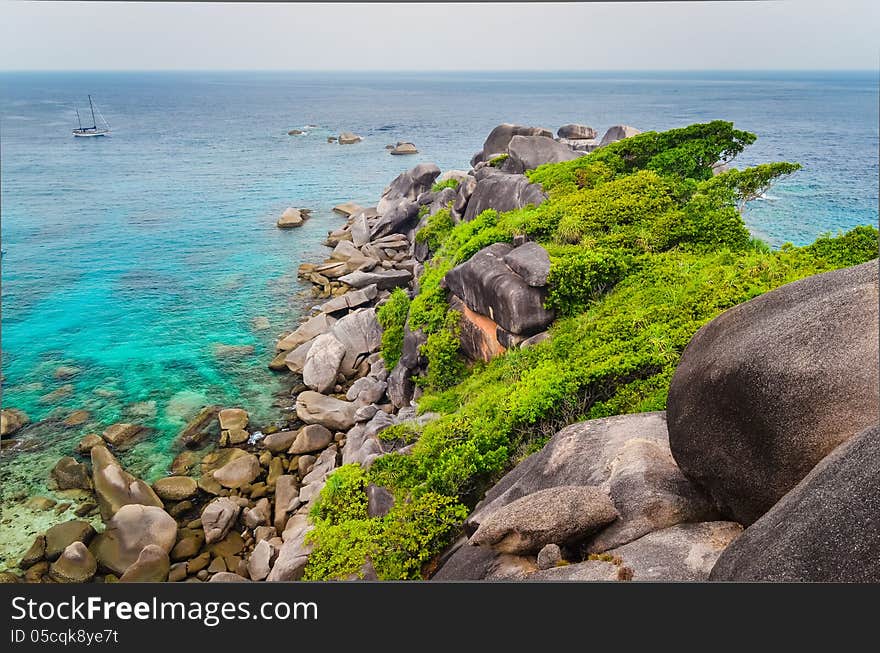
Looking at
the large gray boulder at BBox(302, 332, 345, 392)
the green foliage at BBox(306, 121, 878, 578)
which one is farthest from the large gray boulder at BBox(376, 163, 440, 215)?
the green foliage at BBox(306, 121, 878, 578)

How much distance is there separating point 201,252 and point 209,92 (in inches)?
4305

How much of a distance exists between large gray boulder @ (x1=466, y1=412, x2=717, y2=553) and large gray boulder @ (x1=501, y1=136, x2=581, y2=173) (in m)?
18.2

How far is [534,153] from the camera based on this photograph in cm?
2481

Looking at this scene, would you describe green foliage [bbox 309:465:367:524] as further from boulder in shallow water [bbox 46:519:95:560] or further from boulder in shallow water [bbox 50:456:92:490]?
boulder in shallow water [bbox 50:456:92:490]

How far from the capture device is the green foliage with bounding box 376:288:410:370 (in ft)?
66.3

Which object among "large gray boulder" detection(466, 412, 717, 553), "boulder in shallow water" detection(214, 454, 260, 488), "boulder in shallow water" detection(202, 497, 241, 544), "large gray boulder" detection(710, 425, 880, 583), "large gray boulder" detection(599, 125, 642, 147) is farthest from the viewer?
"large gray boulder" detection(599, 125, 642, 147)

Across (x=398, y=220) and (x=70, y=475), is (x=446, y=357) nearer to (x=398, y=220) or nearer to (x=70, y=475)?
(x=70, y=475)

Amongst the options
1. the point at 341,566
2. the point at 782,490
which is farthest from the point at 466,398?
the point at 782,490

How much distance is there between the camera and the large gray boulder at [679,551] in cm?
582

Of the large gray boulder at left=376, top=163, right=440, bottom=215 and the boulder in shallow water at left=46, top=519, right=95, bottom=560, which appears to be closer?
the boulder in shallow water at left=46, top=519, right=95, bottom=560

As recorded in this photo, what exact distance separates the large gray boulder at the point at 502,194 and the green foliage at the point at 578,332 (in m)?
1.59

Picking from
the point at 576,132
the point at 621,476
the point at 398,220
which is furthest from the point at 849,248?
the point at 576,132

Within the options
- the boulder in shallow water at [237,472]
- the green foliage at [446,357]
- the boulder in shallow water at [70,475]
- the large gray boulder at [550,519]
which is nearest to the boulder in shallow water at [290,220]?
the boulder in shallow water at [70,475]
